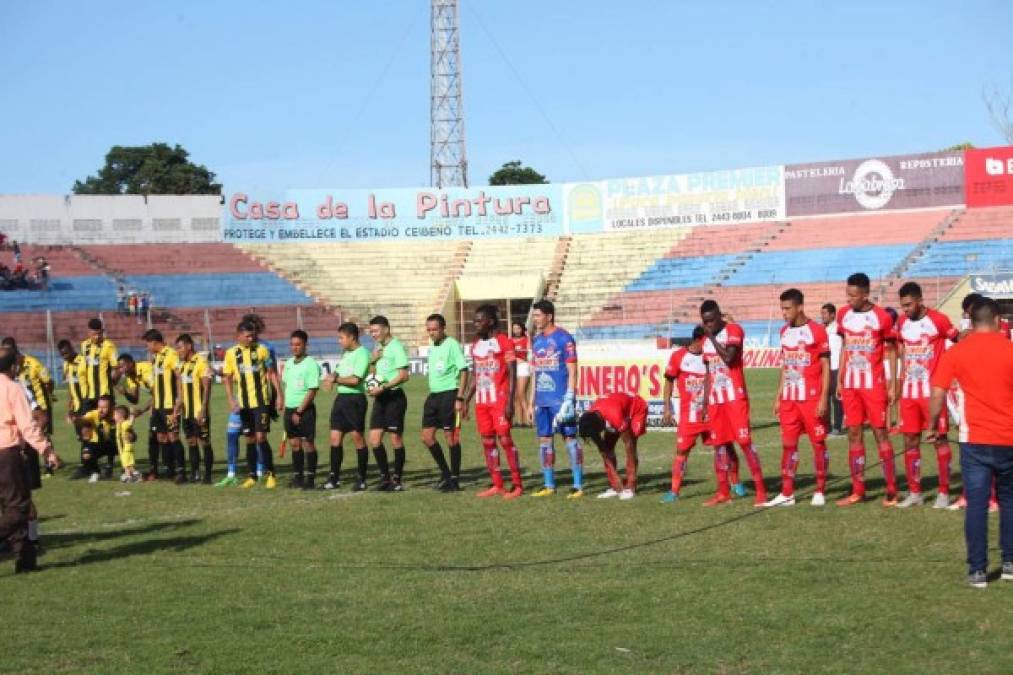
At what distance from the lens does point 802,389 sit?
12.9 m

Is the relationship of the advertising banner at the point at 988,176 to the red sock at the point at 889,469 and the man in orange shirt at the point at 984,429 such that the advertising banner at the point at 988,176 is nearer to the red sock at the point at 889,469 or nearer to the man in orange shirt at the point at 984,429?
the red sock at the point at 889,469

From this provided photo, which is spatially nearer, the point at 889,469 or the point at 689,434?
the point at 889,469

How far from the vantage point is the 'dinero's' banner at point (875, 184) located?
5494 cm

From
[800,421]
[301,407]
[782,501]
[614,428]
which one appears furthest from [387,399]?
[800,421]

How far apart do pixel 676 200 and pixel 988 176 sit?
1478 cm

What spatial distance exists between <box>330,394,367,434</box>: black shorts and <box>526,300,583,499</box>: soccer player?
2.62 m

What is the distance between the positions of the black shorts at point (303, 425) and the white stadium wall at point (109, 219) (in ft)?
152

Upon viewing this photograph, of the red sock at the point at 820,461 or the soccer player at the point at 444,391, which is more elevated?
the soccer player at the point at 444,391

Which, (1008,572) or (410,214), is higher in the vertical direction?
(410,214)

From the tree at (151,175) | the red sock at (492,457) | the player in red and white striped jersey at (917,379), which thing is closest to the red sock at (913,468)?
the player in red and white striped jersey at (917,379)

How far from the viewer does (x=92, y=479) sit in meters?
19.0

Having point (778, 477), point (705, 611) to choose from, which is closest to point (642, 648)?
point (705, 611)

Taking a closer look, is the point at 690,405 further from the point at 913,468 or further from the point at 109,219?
the point at 109,219

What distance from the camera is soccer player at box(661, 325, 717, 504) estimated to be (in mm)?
A: 14008
